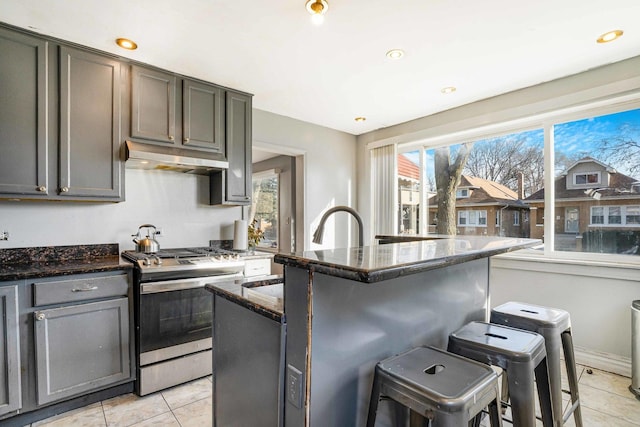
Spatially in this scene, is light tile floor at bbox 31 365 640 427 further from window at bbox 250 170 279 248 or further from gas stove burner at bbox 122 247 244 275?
window at bbox 250 170 279 248

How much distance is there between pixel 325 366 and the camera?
104cm

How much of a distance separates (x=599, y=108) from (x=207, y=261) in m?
3.49

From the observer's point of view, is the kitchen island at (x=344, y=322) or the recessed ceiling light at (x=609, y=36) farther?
the recessed ceiling light at (x=609, y=36)

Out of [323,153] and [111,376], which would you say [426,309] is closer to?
[111,376]

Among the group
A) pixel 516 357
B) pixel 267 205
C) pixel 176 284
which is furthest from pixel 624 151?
pixel 267 205

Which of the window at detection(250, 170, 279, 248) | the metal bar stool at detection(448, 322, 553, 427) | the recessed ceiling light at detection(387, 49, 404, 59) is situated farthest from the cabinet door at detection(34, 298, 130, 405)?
the window at detection(250, 170, 279, 248)

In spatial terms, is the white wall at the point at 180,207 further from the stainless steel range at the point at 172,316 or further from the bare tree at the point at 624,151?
the bare tree at the point at 624,151

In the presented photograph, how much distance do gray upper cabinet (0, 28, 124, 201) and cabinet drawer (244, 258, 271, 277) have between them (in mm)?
1132

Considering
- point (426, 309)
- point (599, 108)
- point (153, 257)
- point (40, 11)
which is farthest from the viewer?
point (599, 108)

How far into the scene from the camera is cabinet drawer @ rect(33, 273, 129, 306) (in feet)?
6.35

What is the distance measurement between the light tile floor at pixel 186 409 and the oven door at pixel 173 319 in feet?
0.88

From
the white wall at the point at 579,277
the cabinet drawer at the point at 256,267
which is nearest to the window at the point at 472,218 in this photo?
the white wall at the point at 579,277

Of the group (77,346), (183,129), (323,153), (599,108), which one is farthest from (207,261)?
(599,108)

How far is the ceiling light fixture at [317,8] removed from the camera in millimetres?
1800
